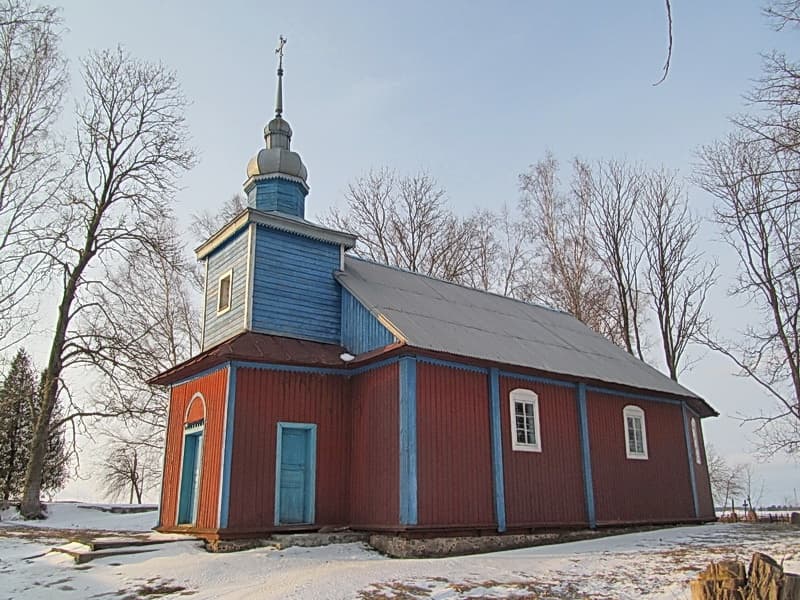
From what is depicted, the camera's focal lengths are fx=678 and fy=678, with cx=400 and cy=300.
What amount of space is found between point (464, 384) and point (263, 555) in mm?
4884

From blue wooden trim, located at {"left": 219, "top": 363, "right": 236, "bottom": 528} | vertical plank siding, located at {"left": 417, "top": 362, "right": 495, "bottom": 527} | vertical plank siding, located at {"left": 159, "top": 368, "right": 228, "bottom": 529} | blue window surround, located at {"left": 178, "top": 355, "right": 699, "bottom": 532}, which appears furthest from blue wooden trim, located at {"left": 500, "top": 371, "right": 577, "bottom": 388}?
vertical plank siding, located at {"left": 159, "top": 368, "right": 228, "bottom": 529}

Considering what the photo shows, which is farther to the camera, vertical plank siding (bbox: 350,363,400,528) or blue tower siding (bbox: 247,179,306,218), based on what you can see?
blue tower siding (bbox: 247,179,306,218)

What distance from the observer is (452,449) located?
Result: 12.6m

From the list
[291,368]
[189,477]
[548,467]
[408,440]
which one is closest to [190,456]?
[189,477]

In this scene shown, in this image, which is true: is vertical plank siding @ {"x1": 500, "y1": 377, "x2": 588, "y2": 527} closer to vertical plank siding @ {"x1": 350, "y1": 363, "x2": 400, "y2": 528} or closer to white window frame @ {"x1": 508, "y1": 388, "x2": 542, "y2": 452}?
white window frame @ {"x1": 508, "y1": 388, "x2": 542, "y2": 452}

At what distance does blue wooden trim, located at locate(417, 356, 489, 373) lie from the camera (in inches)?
498

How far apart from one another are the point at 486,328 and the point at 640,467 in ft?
17.1

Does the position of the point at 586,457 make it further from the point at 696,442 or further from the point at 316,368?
the point at 316,368

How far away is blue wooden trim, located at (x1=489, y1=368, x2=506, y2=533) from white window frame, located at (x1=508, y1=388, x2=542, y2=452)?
0.47 metres

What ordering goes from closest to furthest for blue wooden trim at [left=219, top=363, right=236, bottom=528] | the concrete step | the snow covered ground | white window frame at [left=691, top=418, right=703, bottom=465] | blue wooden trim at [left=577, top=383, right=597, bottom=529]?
the snow covered ground, the concrete step, blue wooden trim at [left=219, top=363, right=236, bottom=528], blue wooden trim at [left=577, top=383, right=597, bottom=529], white window frame at [left=691, top=418, right=703, bottom=465]

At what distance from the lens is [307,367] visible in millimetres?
13094

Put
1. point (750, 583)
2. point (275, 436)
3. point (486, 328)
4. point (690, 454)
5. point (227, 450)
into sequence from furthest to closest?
point (690, 454) < point (486, 328) < point (275, 436) < point (227, 450) < point (750, 583)

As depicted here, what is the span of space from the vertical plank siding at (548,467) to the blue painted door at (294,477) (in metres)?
3.87

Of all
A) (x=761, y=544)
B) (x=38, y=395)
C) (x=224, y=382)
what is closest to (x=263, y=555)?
(x=224, y=382)
